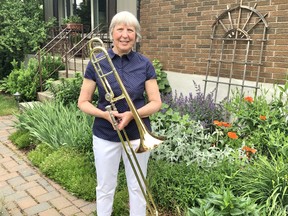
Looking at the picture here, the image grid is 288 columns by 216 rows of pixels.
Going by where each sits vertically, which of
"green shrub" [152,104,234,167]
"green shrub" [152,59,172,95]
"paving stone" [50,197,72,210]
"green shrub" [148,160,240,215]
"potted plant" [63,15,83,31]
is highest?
"potted plant" [63,15,83,31]

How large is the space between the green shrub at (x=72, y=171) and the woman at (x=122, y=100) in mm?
968

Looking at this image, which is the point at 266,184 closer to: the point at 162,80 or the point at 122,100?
the point at 122,100

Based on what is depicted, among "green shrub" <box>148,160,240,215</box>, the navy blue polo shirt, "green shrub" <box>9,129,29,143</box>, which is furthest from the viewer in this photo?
"green shrub" <box>9,129,29,143</box>

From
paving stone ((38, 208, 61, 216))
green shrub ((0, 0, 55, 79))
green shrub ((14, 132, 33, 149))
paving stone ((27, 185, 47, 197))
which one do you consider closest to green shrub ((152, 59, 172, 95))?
green shrub ((14, 132, 33, 149))

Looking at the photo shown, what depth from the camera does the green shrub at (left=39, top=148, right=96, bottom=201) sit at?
3242 millimetres

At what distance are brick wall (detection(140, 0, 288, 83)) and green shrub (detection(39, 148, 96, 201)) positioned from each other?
2.46 m

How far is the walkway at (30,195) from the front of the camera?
300cm

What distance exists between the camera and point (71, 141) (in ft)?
13.0

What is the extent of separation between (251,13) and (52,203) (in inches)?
137

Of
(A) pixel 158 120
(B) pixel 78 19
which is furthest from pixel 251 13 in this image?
(B) pixel 78 19

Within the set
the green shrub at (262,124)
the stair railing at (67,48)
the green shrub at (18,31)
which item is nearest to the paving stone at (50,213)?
the green shrub at (262,124)

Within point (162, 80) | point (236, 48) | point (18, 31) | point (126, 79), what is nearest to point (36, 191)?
point (126, 79)

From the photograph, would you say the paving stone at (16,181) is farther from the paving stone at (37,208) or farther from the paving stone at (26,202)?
the paving stone at (37,208)

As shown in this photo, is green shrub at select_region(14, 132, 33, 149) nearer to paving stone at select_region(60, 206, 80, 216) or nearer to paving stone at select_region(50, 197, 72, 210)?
paving stone at select_region(50, 197, 72, 210)
